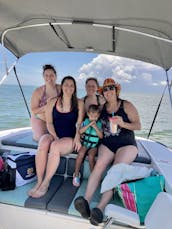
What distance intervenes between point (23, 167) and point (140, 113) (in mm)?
7369

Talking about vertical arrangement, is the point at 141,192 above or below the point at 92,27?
below

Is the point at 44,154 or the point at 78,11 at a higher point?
the point at 78,11

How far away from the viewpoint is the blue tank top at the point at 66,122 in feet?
7.25

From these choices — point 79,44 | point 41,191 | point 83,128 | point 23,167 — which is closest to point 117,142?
point 83,128

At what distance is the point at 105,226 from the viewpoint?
1.50 m

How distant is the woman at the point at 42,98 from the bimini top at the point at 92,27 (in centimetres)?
37

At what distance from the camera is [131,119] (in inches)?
82.0

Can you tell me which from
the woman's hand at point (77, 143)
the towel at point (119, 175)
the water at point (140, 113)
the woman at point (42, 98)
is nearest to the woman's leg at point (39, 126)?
the woman at point (42, 98)

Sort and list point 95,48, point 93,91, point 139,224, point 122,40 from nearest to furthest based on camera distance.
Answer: point 139,224 < point 122,40 < point 93,91 < point 95,48

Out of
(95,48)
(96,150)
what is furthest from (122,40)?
Result: (96,150)

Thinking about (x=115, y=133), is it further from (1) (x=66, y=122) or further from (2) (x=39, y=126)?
(2) (x=39, y=126)

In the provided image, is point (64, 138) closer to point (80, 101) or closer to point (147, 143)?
point (80, 101)

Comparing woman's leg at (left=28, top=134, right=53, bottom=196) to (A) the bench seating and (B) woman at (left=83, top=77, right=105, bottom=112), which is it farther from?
(B) woman at (left=83, top=77, right=105, bottom=112)

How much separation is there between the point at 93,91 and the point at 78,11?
0.95 meters
